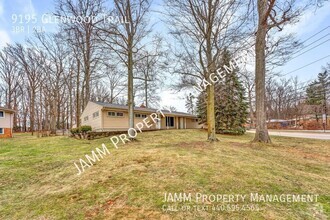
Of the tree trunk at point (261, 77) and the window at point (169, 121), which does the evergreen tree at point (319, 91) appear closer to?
the window at point (169, 121)

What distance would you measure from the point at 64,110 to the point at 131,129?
26.4 metres

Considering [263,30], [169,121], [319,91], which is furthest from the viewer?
[319,91]

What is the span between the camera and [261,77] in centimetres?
892

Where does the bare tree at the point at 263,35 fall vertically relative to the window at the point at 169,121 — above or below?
above

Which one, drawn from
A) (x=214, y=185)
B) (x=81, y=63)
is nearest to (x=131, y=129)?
(x=214, y=185)

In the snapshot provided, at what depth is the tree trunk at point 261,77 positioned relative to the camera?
8.69 meters

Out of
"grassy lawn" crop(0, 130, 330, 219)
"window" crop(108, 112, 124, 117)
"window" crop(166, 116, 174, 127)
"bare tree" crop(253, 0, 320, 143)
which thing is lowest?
"grassy lawn" crop(0, 130, 330, 219)

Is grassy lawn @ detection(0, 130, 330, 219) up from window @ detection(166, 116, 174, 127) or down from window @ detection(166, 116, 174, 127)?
down

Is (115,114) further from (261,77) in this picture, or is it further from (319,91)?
Result: (319,91)

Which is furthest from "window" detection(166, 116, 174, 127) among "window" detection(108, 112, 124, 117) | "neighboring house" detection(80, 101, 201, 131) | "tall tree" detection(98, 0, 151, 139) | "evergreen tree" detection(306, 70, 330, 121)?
"evergreen tree" detection(306, 70, 330, 121)

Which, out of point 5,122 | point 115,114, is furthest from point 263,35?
point 5,122

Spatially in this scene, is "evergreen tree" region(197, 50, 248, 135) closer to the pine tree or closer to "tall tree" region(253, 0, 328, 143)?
the pine tree

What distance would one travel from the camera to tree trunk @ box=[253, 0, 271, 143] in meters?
8.69

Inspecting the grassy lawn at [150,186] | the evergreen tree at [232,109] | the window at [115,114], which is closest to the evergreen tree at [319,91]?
the evergreen tree at [232,109]
